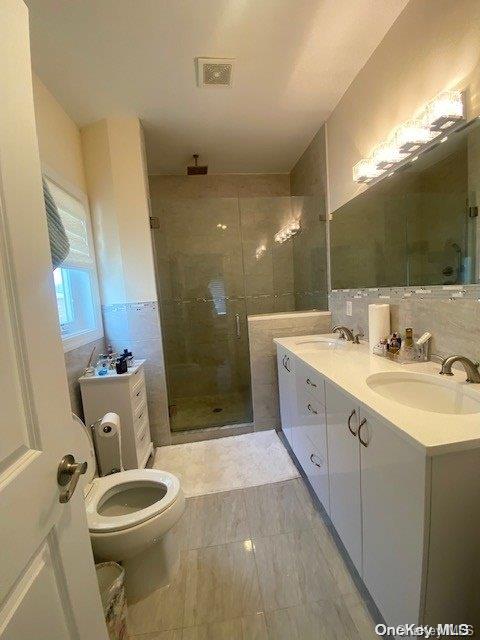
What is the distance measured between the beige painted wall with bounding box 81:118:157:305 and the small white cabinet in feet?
2.26

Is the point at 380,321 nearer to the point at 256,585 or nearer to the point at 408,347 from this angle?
the point at 408,347

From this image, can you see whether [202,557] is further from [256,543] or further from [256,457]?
[256,457]

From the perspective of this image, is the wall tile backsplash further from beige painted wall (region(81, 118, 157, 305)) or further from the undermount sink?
beige painted wall (region(81, 118, 157, 305))

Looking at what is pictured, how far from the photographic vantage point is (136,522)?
44.5 inches

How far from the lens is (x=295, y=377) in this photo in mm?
1819

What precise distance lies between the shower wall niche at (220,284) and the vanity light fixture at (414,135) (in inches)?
36.5

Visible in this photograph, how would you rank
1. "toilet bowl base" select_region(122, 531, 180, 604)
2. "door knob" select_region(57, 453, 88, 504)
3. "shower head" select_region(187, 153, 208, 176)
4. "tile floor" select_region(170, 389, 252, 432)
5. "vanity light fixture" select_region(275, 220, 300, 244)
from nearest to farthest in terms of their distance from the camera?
1. "door knob" select_region(57, 453, 88, 504)
2. "toilet bowl base" select_region(122, 531, 180, 604)
3. "tile floor" select_region(170, 389, 252, 432)
4. "shower head" select_region(187, 153, 208, 176)
5. "vanity light fixture" select_region(275, 220, 300, 244)

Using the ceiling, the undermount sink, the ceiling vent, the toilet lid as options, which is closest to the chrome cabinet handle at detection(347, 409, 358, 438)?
the undermount sink

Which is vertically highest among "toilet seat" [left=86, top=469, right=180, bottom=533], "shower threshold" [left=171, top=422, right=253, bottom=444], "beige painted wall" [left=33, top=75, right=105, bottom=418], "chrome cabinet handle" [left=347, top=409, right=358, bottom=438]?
"beige painted wall" [left=33, top=75, right=105, bottom=418]

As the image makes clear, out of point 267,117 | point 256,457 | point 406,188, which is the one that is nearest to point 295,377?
point 256,457

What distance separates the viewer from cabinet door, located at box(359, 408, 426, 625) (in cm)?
79

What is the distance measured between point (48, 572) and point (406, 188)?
2.02 meters

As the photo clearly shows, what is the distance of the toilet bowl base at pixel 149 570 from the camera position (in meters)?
1.21

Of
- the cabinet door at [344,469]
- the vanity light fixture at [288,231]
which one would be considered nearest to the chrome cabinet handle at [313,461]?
the cabinet door at [344,469]
